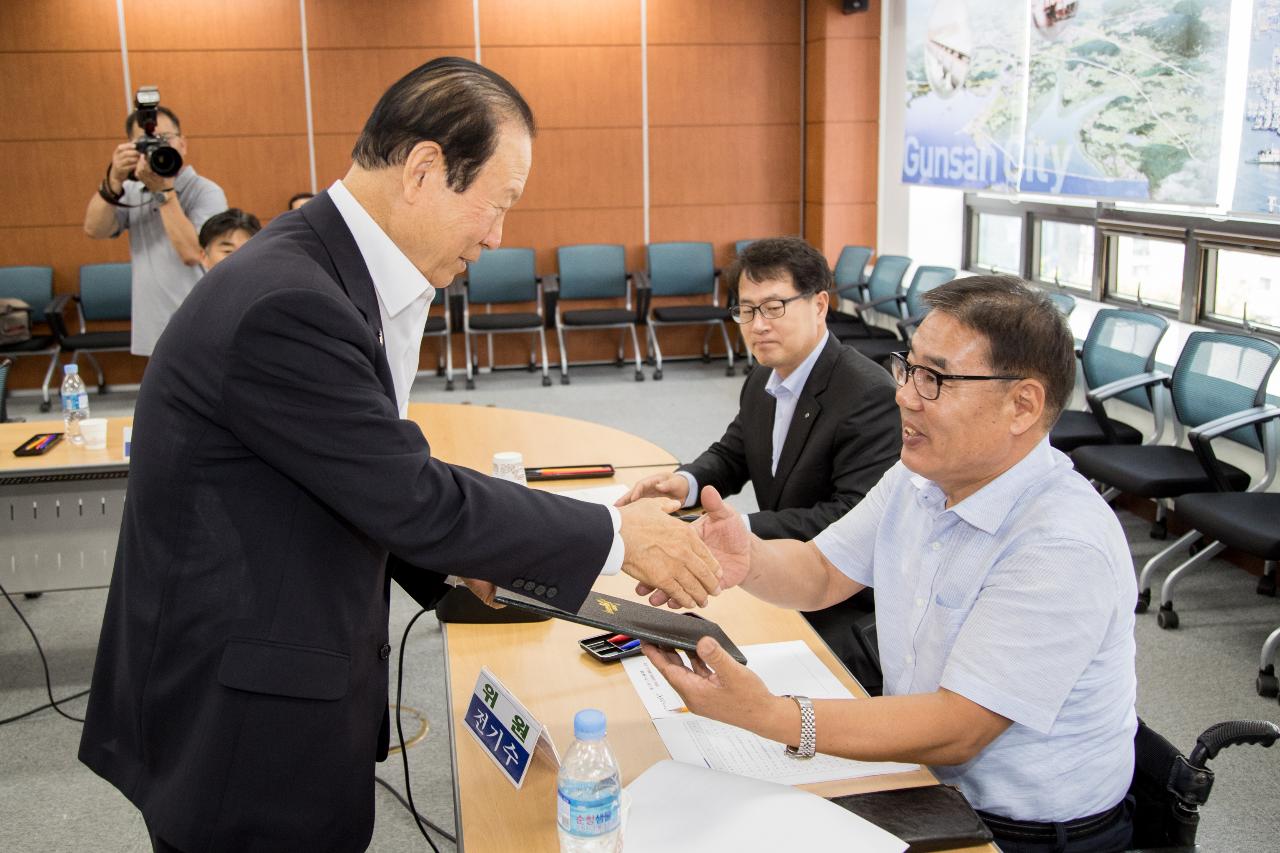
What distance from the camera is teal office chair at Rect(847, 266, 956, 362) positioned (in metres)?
6.50

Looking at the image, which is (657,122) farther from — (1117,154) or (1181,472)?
(1181,472)

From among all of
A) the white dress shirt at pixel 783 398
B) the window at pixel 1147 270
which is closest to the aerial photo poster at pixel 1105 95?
the window at pixel 1147 270

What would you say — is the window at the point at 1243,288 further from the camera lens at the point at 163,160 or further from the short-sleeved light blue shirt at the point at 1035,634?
the camera lens at the point at 163,160

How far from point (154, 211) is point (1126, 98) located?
458 centimetres

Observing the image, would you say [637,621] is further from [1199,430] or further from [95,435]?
[1199,430]

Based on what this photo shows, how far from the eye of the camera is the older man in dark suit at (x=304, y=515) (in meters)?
1.30

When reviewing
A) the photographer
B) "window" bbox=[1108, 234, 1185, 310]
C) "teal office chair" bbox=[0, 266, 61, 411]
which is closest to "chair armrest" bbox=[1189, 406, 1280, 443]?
"window" bbox=[1108, 234, 1185, 310]

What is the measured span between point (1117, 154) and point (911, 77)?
2.48 metres

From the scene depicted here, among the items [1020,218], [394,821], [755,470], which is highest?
[1020,218]

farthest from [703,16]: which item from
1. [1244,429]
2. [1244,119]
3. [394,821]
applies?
[394,821]

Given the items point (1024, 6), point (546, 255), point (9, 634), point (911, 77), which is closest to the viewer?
point (9, 634)

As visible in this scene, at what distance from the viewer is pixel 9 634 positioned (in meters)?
4.01

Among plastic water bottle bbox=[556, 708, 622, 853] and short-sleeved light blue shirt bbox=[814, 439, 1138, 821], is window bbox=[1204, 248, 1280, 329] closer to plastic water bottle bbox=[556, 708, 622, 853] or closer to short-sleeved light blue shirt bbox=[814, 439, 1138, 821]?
short-sleeved light blue shirt bbox=[814, 439, 1138, 821]

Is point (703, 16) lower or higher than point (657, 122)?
higher
